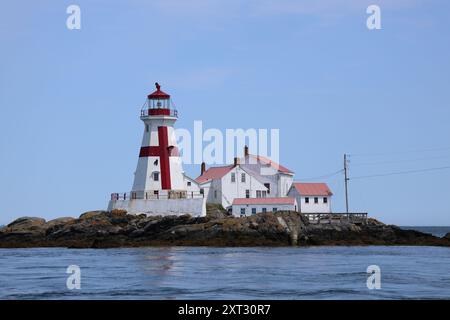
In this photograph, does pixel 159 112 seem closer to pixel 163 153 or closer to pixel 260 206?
pixel 163 153

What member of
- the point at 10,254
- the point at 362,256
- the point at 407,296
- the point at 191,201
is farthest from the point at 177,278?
the point at 191,201

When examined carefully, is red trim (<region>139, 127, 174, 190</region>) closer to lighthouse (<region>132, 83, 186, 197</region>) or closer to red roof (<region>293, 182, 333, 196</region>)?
lighthouse (<region>132, 83, 186, 197</region>)

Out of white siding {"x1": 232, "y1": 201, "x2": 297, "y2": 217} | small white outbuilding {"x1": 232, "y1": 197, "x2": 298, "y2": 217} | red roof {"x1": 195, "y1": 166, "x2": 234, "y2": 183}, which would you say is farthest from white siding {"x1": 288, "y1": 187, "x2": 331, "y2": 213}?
red roof {"x1": 195, "y1": 166, "x2": 234, "y2": 183}

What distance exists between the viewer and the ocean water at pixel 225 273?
96.3ft

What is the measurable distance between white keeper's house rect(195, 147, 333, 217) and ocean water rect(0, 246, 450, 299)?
1648 centimetres

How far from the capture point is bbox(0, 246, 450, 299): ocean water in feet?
96.3

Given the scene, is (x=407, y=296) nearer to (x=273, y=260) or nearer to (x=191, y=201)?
(x=273, y=260)

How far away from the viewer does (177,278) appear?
3444cm

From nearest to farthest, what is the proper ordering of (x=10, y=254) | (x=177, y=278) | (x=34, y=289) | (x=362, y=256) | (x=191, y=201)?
1. (x=34, y=289)
2. (x=177, y=278)
3. (x=362, y=256)
4. (x=10, y=254)
5. (x=191, y=201)

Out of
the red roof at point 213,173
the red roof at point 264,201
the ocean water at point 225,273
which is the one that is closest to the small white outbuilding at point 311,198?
the red roof at point 264,201

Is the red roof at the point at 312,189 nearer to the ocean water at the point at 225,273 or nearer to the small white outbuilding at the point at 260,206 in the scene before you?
the small white outbuilding at the point at 260,206

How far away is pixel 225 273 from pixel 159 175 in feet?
89.5

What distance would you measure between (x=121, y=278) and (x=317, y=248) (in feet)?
74.2

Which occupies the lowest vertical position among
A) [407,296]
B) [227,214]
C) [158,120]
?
[407,296]
